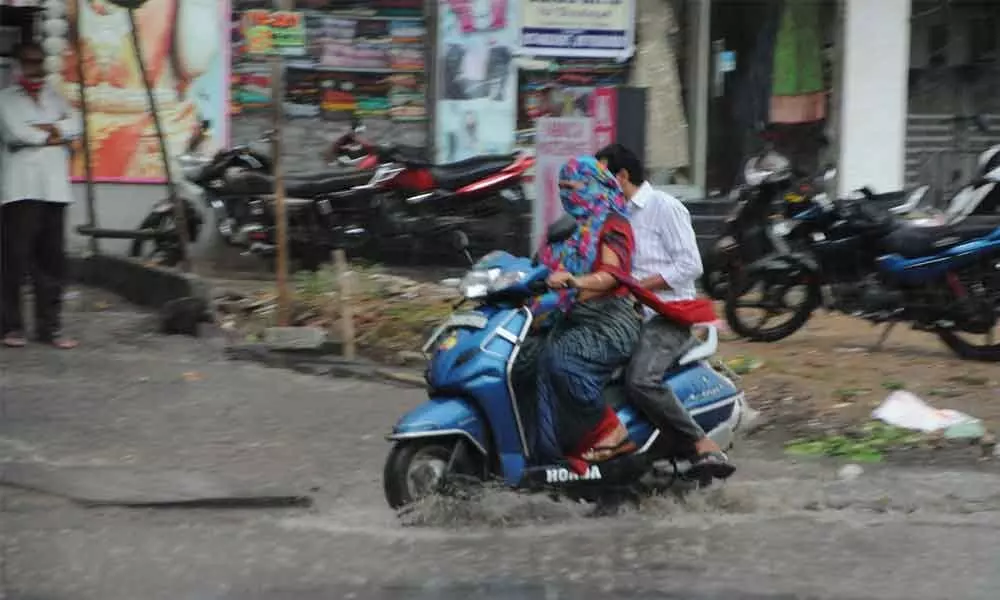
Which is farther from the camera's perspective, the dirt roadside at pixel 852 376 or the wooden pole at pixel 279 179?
the wooden pole at pixel 279 179

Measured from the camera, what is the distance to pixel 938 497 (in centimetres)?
640

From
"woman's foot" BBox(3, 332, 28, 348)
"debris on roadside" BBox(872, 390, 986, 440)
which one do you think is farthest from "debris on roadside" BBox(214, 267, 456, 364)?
"debris on roadside" BBox(872, 390, 986, 440)

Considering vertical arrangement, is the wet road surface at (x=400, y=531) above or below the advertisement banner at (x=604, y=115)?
below

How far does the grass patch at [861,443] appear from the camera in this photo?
7.17m

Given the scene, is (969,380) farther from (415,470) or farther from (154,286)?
(154,286)

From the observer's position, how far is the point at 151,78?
13070mm

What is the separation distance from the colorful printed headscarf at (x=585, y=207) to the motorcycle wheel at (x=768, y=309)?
4.15m

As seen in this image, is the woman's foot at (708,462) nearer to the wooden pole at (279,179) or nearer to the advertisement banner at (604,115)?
the advertisement banner at (604,115)

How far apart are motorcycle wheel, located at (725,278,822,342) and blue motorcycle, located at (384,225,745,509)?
12.6 ft

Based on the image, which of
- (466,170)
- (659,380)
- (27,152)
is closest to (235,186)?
(466,170)

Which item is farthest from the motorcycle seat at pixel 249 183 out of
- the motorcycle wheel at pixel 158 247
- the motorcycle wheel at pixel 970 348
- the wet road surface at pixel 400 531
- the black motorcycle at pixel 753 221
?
the motorcycle wheel at pixel 970 348

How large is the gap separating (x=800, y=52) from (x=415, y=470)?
30.7 feet

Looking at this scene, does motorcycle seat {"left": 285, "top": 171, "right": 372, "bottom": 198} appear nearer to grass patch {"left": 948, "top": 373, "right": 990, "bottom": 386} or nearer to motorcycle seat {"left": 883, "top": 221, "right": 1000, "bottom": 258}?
motorcycle seat {"left": 883, "top": 221, "right": 1000, "bottom": 258}

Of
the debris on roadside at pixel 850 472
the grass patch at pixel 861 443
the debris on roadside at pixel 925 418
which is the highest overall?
the debris on roadside at pixel 925 418
